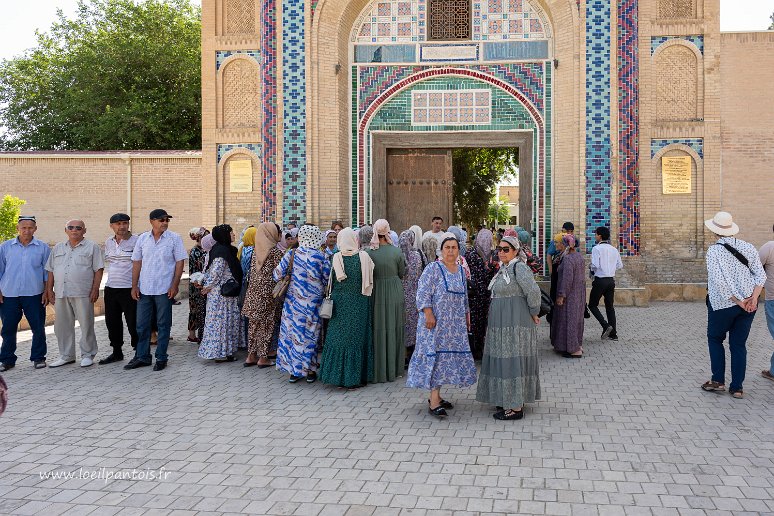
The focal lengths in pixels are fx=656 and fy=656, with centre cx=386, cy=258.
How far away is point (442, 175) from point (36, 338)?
24.5ft

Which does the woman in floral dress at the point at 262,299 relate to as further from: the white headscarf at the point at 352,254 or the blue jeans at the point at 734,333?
the blue jeans at the point at 734,333

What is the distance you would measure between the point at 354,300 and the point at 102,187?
1332 cm

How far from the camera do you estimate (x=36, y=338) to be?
696 centimetres

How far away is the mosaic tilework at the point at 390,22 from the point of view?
1216 centimetres

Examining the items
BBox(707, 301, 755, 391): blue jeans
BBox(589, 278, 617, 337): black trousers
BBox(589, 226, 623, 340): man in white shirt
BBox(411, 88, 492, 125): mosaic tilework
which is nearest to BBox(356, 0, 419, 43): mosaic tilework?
BBox(411, 88, 492, 125): mosaic tilework

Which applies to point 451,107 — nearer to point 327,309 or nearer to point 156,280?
point 156,280

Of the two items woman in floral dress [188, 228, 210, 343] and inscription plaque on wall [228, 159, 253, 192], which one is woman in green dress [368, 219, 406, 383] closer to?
woman in floral dress [188, 228, 210, 343]

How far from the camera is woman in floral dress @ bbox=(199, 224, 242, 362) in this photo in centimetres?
698

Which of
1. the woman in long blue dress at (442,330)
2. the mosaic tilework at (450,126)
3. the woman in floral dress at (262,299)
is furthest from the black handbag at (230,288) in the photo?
the mosaic tilework at (450,126)

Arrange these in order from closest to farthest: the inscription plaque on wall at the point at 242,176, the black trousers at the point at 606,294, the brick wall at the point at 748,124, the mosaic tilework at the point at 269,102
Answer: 1. the black trousers at the point at 606,294
2. the mosaic tilework at the point at 269,102
3. the brick wall at the point at 748,124
4. the inscription plaque on wall at the point at 242,176

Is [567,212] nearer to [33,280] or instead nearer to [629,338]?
[629,338]

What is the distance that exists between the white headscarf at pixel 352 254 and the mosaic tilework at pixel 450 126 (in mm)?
6338

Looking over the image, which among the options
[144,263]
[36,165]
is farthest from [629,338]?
[36,165]

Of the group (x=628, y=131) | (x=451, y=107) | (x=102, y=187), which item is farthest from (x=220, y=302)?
(x=102, y=187)
